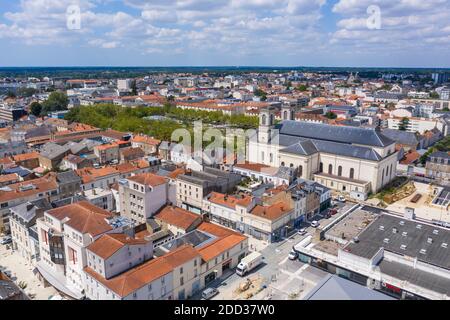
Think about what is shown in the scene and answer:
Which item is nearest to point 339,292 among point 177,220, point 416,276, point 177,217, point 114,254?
point 416,276

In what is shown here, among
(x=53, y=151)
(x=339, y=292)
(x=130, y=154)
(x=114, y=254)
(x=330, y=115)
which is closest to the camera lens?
(x=339, y=292)

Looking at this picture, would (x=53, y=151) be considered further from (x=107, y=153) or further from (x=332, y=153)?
(x=332, y=153)

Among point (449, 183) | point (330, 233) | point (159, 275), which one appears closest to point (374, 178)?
point (449, 183)

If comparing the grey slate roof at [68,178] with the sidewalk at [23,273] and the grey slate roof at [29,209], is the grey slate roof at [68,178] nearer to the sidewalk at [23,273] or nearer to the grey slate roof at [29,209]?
the grey slate roof at [29,209]

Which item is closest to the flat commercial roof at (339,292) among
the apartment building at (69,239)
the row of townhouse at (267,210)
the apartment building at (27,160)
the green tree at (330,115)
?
the row of townhouse at (267,210)
